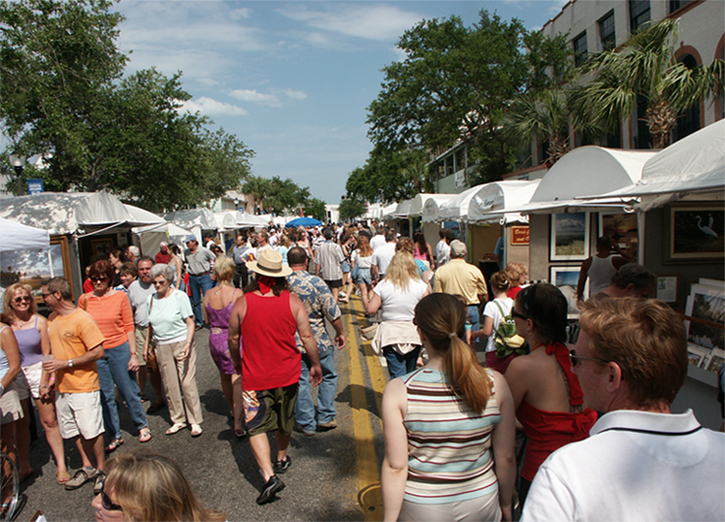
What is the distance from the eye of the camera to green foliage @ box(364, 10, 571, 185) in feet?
70.0

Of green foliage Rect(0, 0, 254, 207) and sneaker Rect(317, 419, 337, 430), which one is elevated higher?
green foliage Rect(0, 0, 254, 207)

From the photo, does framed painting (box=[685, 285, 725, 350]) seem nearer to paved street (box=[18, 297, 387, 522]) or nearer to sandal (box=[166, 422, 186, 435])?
paved street (box=[18, 297, 387, 522])

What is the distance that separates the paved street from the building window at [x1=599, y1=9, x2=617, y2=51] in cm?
2040

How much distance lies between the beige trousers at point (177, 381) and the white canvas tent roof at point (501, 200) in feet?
21.4

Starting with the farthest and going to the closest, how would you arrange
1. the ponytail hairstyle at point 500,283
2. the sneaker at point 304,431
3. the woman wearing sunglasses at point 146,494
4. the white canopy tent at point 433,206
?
1. the white canopy tent at point 433,206
2. the sneaker at point 304,431
3. the ponytail hairstyle at point 500,283
4. the woman wearing sunglasses at point 146,494

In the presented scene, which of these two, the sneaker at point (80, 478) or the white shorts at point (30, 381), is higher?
the white shorts at point (30, 381)

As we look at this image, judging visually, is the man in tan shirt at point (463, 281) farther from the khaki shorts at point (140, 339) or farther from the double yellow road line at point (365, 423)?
the khaki shorts at point (140, 339)

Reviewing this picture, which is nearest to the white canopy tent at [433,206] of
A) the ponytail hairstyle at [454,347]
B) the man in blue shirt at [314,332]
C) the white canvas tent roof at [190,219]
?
the white canvas tent roof at [190,219]

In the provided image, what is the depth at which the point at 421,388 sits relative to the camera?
6.45 feet

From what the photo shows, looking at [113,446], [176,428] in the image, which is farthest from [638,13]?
[113,446]

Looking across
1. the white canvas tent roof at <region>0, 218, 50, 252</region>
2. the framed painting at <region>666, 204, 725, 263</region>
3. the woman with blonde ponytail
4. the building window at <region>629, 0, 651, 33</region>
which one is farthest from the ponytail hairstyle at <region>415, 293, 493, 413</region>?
the building window at <region>629, 0, 651, 33</region>

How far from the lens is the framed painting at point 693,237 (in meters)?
5.50

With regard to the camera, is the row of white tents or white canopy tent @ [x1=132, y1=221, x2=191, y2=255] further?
white canopy tent @ [x1=132, y1=221, x2=191, y2=255]

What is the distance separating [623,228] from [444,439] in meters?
8.29
